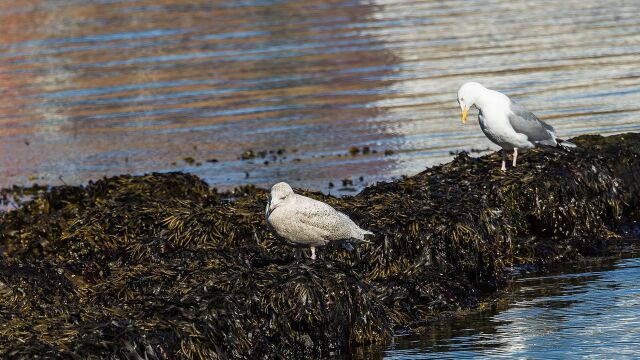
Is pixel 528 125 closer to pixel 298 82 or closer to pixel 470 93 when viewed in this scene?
pixel 470 93

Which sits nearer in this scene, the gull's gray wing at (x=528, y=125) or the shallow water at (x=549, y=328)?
the shallow water at (x=549, y=328)

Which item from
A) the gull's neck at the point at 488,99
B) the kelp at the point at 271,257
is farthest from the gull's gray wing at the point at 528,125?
the kelp at the point at 271,257

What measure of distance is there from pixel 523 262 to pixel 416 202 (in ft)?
3.56

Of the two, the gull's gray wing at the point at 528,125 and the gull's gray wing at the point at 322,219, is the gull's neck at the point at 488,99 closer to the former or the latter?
the gull's gray wing at the point at 528,125

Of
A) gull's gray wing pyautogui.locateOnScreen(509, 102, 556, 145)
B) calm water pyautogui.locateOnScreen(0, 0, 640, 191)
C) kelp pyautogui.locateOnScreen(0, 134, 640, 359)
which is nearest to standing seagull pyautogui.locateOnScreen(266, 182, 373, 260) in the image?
kelp pyautogui.locateOnScreen(0, 134, 640, 359)

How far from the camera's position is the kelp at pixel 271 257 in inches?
339

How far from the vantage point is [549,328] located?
9.09 m

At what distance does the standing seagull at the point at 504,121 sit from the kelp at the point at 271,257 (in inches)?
10.6

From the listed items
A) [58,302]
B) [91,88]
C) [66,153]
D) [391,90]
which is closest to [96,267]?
[58,302]

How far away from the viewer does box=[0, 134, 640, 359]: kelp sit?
8602mm

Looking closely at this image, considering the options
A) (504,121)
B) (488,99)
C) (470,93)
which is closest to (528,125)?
(504,121)

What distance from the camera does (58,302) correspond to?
953cm

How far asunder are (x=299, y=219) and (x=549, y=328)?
194 cm

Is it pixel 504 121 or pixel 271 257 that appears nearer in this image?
pixel 271 257
